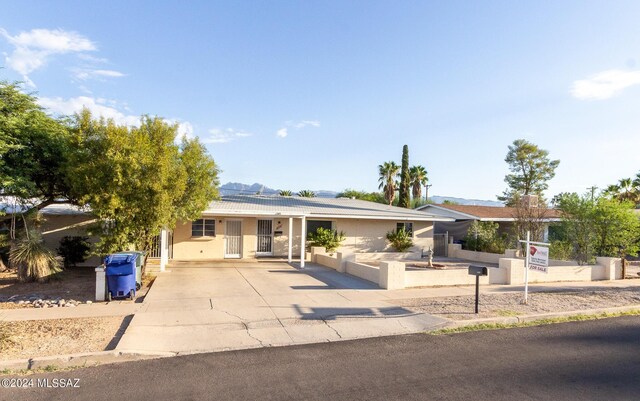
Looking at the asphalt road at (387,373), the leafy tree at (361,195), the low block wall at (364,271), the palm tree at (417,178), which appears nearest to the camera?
the asphalt road at (387,373)

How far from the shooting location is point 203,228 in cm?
1909

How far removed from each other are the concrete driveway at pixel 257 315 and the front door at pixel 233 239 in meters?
5.74

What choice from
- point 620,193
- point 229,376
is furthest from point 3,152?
point 620,193

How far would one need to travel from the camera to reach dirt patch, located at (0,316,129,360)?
21.2 ft

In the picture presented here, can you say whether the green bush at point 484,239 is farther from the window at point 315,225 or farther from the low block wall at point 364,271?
the low block wall at point 364,271

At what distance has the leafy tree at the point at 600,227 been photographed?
16.3m

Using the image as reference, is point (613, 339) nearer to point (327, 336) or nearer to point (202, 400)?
point (327, 336)

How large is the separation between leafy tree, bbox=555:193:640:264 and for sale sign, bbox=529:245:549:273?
26.8 ft

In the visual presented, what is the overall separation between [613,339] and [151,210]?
39.5 ft

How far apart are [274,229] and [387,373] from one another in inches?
585

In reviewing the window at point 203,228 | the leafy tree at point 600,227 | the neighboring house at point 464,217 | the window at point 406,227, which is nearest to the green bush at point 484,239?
the neighboring house at point 464,217

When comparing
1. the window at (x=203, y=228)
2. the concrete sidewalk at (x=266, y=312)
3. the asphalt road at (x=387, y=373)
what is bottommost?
the concrete sidewalk at (x=266, y=312)

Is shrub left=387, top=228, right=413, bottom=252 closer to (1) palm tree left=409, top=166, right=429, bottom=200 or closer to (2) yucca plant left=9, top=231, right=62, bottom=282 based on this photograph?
(2) yucca plant left=9, top=231, right=62, bottom=282

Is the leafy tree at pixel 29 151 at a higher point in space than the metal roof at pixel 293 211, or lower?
higher
